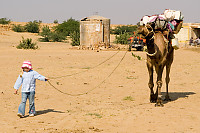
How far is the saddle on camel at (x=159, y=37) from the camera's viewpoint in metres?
9.83

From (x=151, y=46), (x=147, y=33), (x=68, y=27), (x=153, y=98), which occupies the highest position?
(x=68, y=27)

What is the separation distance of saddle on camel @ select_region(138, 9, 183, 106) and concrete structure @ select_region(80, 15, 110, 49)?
2215 centimetres

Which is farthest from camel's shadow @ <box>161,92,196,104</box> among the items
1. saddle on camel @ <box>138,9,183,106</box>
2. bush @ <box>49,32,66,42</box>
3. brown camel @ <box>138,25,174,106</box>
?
bush @ <box>49,32,66,42</box>

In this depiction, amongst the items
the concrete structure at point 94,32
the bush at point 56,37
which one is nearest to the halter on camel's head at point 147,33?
the concrete structure at point 94,32

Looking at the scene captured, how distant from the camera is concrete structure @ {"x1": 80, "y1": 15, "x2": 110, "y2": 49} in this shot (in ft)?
109

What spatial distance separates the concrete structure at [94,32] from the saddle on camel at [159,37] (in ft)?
72.7

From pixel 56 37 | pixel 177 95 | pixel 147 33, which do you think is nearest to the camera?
pixel 147 33

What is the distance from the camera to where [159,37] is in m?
10.3

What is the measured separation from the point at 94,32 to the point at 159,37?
23.3m

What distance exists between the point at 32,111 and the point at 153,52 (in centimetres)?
380

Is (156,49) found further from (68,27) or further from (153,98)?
(68,27)

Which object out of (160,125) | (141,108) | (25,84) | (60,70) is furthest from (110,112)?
(60,70)

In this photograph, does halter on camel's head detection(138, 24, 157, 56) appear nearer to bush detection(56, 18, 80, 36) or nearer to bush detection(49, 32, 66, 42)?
bush detection(49, 32, 66, 42)

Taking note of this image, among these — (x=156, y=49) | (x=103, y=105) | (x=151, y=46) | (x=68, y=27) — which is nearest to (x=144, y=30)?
(x=151, y=46)
